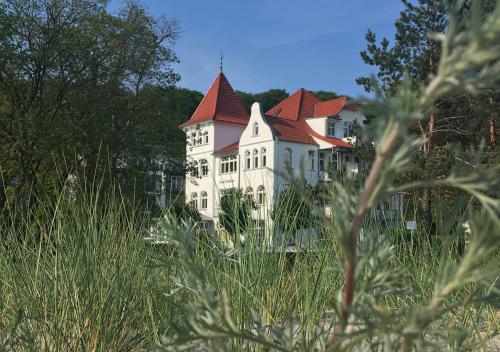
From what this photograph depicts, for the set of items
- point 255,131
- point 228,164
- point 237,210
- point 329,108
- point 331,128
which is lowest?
point 237,210

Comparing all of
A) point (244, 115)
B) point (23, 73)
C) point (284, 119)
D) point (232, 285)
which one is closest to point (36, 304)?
point (232, 285)

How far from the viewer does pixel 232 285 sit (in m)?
2.42

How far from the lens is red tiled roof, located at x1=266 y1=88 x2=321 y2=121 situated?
4366 centimetres

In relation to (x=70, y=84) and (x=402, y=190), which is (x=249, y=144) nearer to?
(x=70, y=84)

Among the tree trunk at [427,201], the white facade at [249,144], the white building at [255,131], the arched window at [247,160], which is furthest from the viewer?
the arched window at [247,160]

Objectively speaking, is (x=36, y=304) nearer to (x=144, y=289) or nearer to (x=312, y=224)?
(x=144, y=289)

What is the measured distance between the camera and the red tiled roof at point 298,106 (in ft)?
143

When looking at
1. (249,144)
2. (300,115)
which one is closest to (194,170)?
(249,144)

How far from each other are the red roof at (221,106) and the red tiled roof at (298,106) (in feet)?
10.1

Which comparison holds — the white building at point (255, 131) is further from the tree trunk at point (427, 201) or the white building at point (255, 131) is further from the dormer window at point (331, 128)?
the tree trunk at point (427, 201)

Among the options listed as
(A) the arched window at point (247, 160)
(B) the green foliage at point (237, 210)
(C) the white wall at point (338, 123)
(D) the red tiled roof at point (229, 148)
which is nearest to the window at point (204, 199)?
(D) the red tiled roof at point (229, 148)

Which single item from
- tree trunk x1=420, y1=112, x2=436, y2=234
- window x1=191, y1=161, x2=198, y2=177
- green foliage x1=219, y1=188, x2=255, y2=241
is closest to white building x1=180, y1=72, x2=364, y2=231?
window x1=191, y1=161, x2=198, y2=177

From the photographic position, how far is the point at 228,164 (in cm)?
4334

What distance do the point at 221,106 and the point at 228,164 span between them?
4.98 metres
